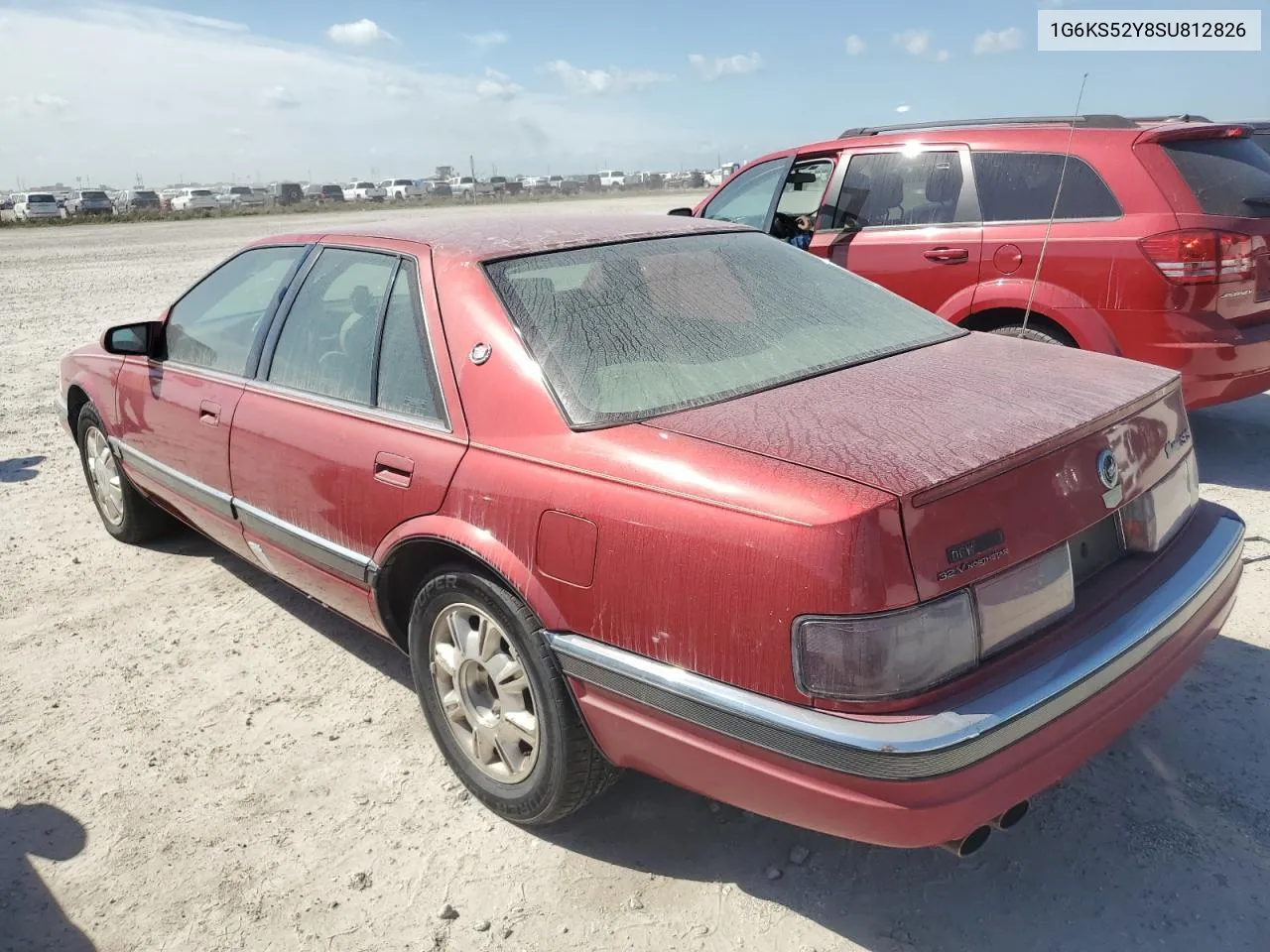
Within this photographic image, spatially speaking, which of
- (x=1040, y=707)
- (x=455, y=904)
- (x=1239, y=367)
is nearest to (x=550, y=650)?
(x=455, y=904)

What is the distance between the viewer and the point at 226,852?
2635mm

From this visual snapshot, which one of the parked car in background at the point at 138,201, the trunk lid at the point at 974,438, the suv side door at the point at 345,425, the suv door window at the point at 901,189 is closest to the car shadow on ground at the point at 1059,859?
the trunk lid at the point at 974,438

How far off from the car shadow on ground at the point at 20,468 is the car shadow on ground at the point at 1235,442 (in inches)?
268

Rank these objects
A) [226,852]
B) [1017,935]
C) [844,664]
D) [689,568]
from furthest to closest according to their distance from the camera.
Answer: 1. [226,852]
2. [1017,935]
3. [689,568]
4. [844,664]

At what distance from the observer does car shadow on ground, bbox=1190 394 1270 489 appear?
4.94 meters

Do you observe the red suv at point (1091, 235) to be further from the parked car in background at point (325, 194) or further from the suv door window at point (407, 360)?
the parked car in background at point (325, 194)

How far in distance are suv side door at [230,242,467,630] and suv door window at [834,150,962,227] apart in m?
3.56

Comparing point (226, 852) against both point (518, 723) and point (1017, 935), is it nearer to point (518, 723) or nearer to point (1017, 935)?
point (518, 723)

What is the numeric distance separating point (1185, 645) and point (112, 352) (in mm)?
4095

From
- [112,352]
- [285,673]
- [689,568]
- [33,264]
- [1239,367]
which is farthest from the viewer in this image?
[33,264]

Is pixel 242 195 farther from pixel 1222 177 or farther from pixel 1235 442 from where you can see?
pixel 1222 177

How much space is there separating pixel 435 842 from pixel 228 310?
7.78 feet

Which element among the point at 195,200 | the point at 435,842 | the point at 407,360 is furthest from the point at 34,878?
the point at 195,200

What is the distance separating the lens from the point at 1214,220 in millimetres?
4555
